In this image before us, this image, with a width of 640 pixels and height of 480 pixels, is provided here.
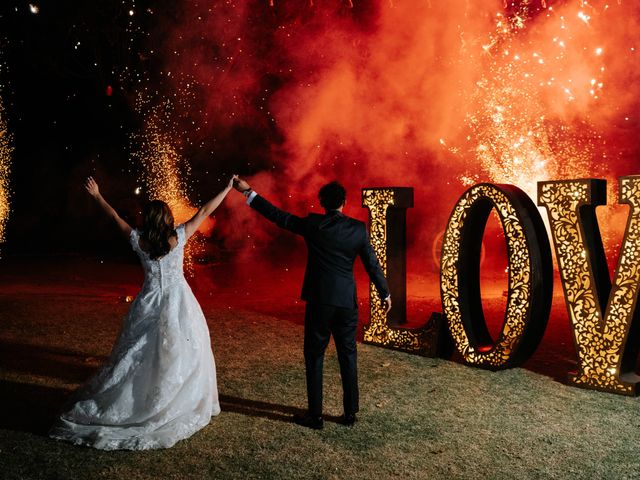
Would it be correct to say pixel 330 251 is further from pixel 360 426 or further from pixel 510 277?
pixel 510 277

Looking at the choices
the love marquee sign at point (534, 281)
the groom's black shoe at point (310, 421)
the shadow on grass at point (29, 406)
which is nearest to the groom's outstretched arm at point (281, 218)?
the groom's black shoe at point (310, 421)

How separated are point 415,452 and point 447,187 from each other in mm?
21421

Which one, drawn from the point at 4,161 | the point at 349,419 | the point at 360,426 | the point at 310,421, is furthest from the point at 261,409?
the point at 4,161

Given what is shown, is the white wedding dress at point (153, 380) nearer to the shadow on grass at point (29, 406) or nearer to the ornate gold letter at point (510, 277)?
the shadow on grass at point (29, 406)

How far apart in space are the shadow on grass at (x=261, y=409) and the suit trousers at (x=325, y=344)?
0.38 metres

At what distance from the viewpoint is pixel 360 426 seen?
546cm

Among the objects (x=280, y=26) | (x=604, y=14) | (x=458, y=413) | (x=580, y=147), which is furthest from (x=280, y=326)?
(x=580, y=147)

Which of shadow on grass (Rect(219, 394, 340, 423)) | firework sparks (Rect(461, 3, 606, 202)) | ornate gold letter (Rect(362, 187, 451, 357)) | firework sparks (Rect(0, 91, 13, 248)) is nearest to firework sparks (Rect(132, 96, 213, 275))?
firework sparks (Rect(0, 91, 13, 248))

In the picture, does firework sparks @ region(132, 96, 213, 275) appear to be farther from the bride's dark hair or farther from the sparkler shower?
the bride's dark hair

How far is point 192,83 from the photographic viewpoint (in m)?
22.4

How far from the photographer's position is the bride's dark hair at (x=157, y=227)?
532 cm

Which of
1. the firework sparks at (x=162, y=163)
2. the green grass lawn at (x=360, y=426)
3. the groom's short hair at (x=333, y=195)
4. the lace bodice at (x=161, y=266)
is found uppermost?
the firework sparks at (x=162, y=163)

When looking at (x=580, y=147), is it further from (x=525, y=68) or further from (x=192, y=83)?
(x=192, y=83)

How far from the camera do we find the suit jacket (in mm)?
5285
